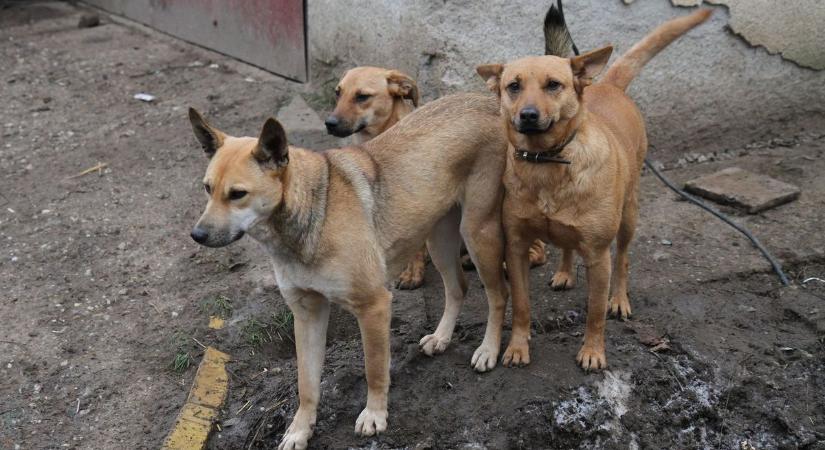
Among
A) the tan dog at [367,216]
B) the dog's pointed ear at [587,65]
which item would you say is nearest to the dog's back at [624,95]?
the dog's pointed ear at [587,65]

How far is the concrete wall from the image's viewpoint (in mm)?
5895

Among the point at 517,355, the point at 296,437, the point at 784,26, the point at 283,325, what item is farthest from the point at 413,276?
the point at 784,26

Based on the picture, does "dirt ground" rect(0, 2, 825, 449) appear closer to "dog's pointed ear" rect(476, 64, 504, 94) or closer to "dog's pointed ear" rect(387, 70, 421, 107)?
"dog's pointed ear" rect(387, 70, 421, 107)

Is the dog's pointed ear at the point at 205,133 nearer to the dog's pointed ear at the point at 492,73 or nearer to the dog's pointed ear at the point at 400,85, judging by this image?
the dog's pointed ear at the point at 492,73

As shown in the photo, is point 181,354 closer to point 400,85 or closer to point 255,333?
point 255,333

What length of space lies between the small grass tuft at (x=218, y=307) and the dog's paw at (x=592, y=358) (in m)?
2.05

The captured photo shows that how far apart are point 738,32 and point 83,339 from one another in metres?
4.95

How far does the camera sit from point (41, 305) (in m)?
4.86

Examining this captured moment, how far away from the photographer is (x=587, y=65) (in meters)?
3.65

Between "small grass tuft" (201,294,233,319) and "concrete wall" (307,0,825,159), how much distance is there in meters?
2.31

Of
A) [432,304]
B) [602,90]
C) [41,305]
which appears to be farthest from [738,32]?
[41,305]

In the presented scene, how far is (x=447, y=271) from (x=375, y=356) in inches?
31.4

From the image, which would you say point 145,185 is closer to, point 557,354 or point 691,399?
point 557,354

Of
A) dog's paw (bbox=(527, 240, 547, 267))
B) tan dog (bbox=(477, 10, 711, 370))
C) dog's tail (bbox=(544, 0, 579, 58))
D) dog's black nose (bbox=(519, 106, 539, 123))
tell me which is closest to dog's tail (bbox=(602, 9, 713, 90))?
dog's tail (bbox=(544, 0, 579, 58))
